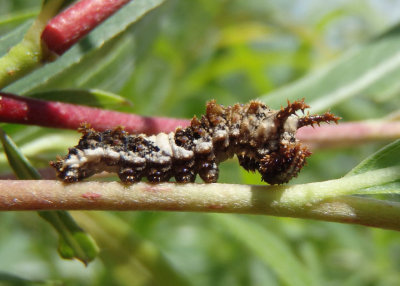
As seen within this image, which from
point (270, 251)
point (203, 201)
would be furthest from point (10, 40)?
point (270, 251)

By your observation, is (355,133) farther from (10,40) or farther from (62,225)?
(10,40)

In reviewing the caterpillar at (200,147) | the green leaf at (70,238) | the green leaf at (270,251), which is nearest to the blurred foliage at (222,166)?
the green leaf at (270,251)

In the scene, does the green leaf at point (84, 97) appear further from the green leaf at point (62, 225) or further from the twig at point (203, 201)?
the twig at point (203, 201)

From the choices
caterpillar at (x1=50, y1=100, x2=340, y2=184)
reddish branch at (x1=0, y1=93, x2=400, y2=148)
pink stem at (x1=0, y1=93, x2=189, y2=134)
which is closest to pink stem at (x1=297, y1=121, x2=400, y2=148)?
caterpillar at (x1=50, y1=100, x2=340, y2=184)

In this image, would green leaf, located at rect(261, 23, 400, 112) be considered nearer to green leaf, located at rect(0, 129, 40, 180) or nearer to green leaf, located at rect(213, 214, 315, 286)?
green leaf, located at rect(213, 214, 315, 286)

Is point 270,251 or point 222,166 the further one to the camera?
point 222,166

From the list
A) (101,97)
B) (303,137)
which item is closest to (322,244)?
(303,137)
